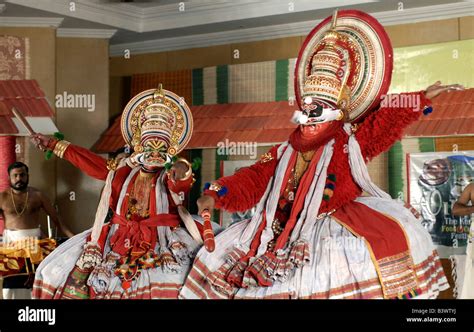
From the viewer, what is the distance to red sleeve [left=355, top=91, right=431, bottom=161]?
148 inches

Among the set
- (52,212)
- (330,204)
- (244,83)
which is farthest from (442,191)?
(52,212)

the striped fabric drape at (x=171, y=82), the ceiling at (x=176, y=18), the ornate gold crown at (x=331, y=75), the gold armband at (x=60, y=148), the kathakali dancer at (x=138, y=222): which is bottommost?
the kathakali dancer at (x=138, y=222)

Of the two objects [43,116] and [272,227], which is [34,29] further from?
[272,227]

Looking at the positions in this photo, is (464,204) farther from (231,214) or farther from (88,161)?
(88,161)

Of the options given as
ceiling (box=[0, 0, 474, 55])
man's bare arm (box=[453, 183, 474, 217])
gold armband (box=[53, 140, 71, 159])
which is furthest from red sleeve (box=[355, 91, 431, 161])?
gold armband (box=[53, 140, 71, 159])

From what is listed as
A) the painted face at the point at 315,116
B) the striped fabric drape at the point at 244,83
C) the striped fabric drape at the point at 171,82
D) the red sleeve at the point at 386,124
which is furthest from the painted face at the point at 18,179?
the red sleeve at the point at 386,124

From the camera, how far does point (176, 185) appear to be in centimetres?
441

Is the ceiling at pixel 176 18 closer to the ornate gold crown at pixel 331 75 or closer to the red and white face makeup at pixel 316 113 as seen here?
the ornate gold crown at pixel 331 75

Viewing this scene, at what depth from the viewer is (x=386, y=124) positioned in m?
3.84

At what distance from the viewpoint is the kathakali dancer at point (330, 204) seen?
3686mm

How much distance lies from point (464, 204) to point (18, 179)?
98.9 inches

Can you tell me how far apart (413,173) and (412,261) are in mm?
1175

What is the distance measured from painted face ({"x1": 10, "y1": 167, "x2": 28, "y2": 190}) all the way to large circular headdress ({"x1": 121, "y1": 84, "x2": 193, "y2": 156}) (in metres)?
0.70

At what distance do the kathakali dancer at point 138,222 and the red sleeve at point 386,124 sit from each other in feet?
3.03
